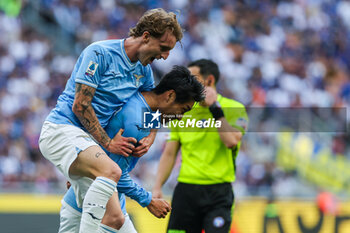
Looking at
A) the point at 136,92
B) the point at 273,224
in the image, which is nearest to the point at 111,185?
the point at 136,92

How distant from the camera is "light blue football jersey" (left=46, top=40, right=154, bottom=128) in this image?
4711 mm

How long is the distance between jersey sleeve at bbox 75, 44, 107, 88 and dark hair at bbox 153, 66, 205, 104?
57 centimetres

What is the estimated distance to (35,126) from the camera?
44.5 feet

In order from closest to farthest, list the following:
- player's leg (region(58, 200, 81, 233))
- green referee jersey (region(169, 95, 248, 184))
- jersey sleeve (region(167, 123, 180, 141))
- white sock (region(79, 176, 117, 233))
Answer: white sock (region(79, 176, 117, 233)) → player's leg (region(58, 200, 81, 233)) → green referee jersey (region(169, 95, 248, 184)) → jersey sleeve (region(167, 123, 180, 141))

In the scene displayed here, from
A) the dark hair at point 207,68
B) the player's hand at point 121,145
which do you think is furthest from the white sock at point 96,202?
the dark hair at point 207,68

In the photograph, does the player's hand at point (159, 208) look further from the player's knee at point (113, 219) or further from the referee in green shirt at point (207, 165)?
the referee in green shirt at point (207, 165)

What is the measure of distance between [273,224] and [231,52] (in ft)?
23.6

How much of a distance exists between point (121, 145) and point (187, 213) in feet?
5.70

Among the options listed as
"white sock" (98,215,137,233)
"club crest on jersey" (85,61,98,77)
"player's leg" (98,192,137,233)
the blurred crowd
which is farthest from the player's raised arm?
the blurred crowd

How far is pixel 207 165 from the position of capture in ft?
20.8

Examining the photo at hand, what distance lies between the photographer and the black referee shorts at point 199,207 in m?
6.17

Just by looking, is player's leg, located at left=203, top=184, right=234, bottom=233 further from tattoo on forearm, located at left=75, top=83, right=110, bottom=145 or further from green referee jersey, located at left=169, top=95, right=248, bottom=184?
tattoo on forearm, located at left=75, top=83, right=110, bottom=145

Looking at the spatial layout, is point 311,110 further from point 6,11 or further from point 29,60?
point 6,11

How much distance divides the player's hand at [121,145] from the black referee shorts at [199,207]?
1.62 metres
